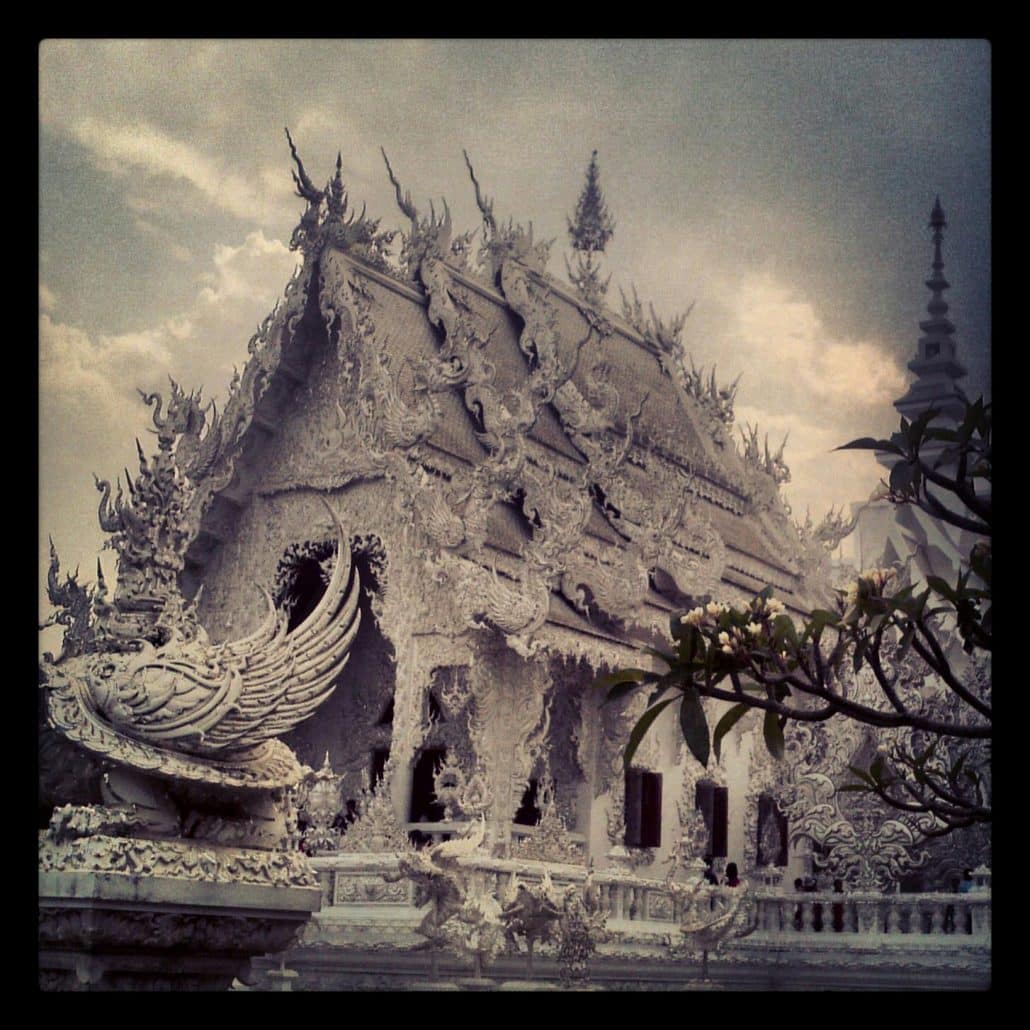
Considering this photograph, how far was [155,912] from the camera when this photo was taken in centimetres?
519

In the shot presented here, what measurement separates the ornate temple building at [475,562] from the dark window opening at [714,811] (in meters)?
0.01

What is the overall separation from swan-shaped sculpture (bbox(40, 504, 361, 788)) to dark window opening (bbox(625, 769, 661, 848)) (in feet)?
10.2

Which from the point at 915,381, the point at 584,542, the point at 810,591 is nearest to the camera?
the point at 915,381

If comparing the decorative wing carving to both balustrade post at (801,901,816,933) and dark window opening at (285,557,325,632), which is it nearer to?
dark window opening at (285,557,325,632)

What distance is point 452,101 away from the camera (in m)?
7.34

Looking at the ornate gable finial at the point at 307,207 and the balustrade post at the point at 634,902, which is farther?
the balustrade post at the point at 634,902

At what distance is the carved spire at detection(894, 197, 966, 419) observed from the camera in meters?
7.39

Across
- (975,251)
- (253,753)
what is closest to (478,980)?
(253,753)

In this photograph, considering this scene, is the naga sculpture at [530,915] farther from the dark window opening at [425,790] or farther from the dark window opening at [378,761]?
the dark window opening at [378,761]

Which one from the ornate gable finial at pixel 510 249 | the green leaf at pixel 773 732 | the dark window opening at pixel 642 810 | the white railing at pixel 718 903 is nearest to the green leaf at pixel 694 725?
the green leaf at pixel 773 732

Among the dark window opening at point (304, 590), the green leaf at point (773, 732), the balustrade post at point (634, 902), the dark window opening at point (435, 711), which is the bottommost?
the balustrade post at point (634, 902)

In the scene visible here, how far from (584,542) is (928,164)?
235 centimetres

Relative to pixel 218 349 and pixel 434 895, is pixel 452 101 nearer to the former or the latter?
pixel 218 349

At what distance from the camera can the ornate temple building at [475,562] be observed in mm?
7957
